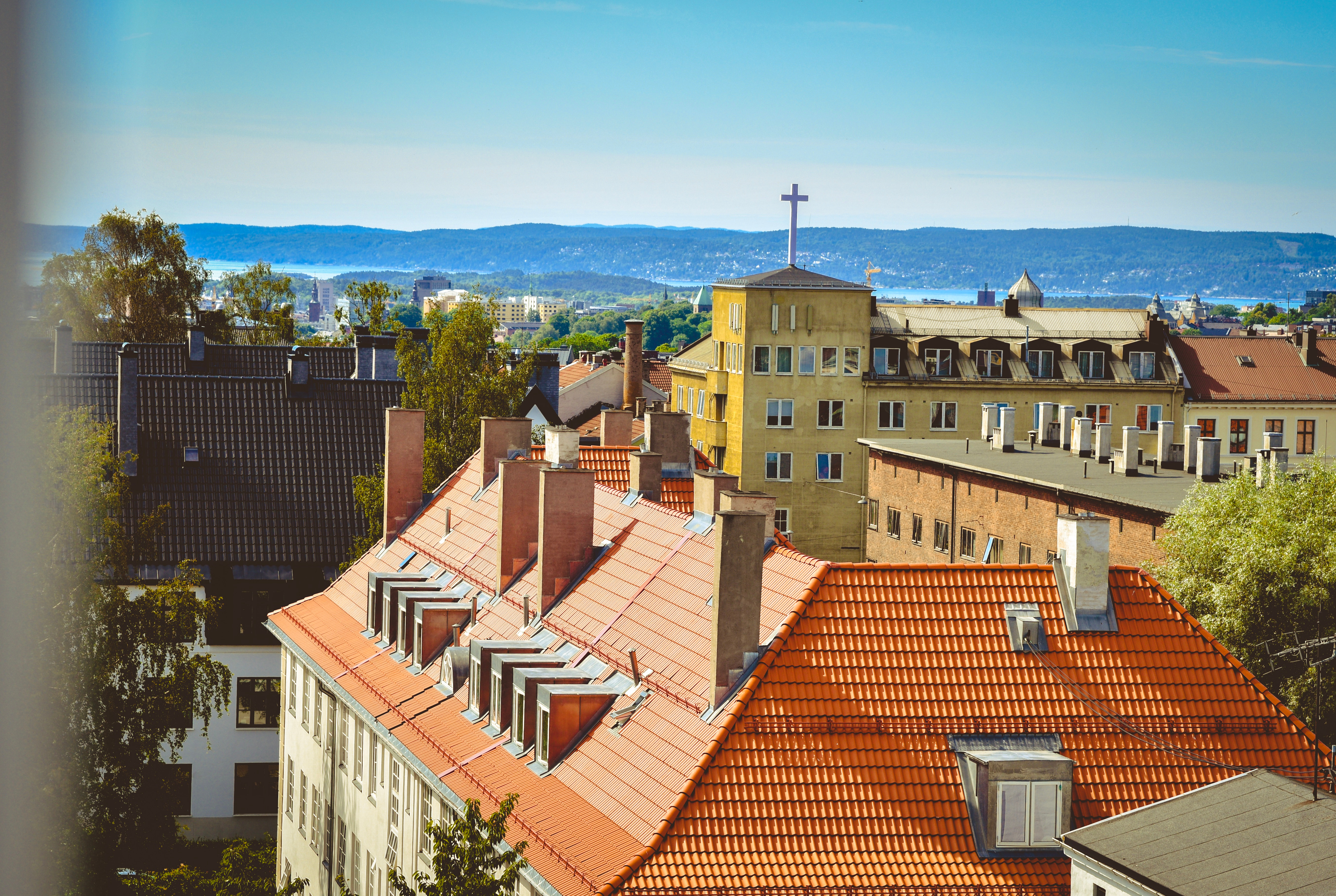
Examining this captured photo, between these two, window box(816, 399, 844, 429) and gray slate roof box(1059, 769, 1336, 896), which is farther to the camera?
window box(816, 399, 844, 429)

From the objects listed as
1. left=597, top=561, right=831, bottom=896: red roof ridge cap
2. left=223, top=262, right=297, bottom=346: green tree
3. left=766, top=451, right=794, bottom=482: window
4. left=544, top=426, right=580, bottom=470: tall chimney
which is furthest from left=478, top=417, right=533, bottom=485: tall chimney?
left=223, top=262, right=297, bottom=346: green tree

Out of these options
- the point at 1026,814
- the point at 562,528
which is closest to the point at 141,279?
the point at 562,528

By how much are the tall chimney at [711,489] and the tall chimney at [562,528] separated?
2.71 metres

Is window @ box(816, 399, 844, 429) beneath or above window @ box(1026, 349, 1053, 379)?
beneath

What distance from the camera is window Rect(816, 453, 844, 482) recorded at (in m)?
73.5

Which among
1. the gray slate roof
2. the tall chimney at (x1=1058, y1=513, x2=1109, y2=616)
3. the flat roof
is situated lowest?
the gray slate roof

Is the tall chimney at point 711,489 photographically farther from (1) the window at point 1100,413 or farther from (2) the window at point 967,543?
(1) the window at point 1100,413

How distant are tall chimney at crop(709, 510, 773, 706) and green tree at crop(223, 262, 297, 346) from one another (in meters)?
61.6

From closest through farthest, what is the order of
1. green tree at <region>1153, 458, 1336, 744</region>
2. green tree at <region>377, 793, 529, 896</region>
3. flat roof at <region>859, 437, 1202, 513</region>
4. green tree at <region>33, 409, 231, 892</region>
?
1. green tree at <region>377, 793, 529, 896</region>
2. green tree at <region>33, 409, 231, 892</region>
3. green tree at <region>1153, 458, 1336, 744</region>
4. flat roof at <region>859, 437, 1202, 513</region>

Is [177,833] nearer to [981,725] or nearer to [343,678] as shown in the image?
[343,678]

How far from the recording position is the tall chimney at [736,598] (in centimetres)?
2089

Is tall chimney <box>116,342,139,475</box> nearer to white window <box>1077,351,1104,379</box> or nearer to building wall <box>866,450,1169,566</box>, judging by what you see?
building wall <box>866,450,1169,566</box>

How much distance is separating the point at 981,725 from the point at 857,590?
2559mm

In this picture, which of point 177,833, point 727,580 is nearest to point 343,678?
point 177,833
